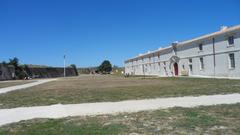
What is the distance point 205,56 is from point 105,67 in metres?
68.2

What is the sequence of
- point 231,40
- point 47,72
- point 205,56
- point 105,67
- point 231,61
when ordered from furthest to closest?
point 105,67 → point 47,72 → point 205,56 → point 231,61 → point 231,40

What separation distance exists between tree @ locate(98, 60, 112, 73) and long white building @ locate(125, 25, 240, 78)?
45261 millimetres

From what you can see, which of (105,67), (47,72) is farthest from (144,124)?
(105,67)

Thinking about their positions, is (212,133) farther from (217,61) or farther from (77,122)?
(217,61)

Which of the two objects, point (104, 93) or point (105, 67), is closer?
point (104, 93)

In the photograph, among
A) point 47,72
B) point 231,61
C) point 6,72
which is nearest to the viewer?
point 231,61

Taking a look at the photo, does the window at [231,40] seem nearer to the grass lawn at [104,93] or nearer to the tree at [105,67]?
the grass lawn at [104,93]

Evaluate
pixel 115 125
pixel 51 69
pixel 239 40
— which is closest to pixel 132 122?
pixel 115 125

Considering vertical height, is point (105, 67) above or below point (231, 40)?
below

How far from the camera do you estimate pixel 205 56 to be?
3697cm

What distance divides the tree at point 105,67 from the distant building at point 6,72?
4501cm

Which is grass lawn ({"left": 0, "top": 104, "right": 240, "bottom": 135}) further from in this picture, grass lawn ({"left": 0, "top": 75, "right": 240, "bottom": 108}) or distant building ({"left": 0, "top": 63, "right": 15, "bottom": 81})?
distant building ({"left": 0, "top": 63, "right": 15, "bottom": 81})

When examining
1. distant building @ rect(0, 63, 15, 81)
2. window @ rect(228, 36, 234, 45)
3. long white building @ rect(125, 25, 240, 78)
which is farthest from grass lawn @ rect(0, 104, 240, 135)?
distant building @ rect(0, 63, 15, 81)

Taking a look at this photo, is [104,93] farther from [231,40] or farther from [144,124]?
[231,40]
